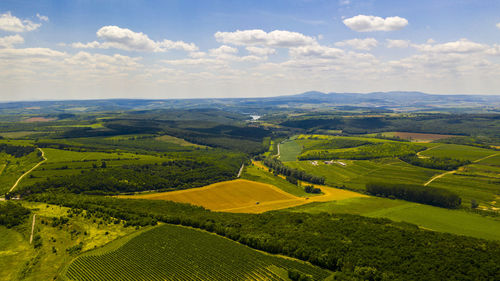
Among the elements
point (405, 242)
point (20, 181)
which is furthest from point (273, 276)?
Answer: point (20, 181)

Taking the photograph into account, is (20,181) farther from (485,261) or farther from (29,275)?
(485,261)

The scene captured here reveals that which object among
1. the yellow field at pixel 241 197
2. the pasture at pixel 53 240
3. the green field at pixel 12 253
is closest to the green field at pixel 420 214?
the yellow field at pixel 241 197

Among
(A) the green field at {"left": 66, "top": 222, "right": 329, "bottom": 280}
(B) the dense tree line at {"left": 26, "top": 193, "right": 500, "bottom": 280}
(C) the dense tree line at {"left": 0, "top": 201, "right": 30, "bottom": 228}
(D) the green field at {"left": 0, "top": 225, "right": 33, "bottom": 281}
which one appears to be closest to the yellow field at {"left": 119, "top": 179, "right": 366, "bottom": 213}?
(B) the dense tree line at {"left": 26, "top": 193, "right": 500, "bottom": 280}

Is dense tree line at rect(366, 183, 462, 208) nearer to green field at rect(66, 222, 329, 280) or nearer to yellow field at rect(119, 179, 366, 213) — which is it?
yellow field at rect(119, 179, 366, 213)

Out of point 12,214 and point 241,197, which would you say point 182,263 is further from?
point 241,197

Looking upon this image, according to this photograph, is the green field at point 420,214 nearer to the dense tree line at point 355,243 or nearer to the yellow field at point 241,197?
the yellow field at point 241,197

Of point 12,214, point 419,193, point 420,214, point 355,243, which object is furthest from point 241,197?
point 419,193
